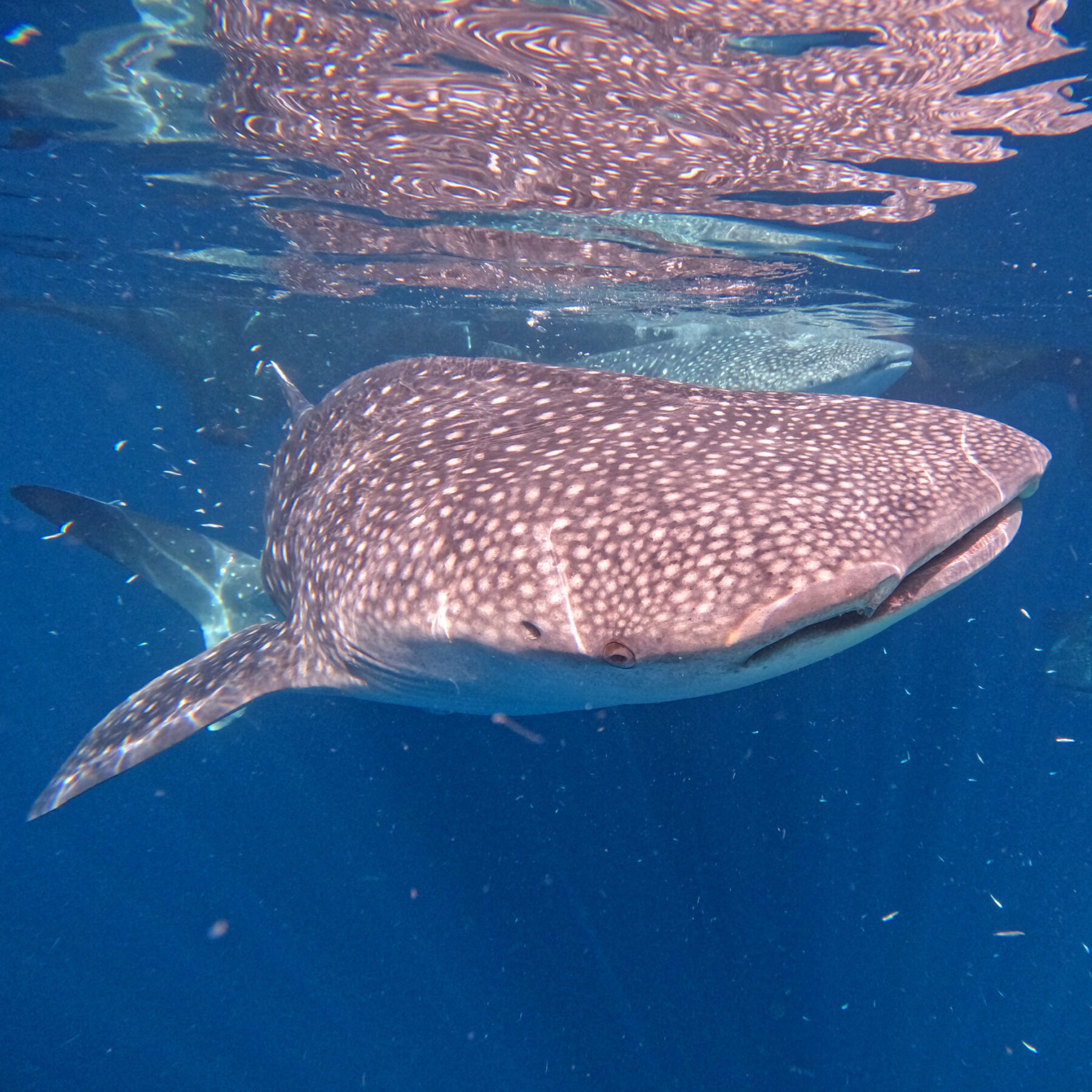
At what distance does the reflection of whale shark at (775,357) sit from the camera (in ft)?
40.8

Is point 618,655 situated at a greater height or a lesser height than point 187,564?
greater

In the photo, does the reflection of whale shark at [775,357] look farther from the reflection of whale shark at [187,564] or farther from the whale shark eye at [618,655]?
the whale shark eye at [618,655]

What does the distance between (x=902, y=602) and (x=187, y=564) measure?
7201 millimetres

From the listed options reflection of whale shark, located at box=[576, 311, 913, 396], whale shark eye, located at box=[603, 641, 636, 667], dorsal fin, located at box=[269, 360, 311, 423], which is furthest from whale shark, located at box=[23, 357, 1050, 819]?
reflection of whale shark, located at box=[576, 311, 913, 396]

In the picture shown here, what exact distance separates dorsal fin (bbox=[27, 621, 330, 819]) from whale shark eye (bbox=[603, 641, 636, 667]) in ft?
7.79

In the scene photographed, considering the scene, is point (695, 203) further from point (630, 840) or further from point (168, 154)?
point (630, 840)

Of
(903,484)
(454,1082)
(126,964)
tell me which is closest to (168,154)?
(903,484)

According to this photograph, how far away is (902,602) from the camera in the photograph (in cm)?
219

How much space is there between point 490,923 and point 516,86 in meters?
11.3

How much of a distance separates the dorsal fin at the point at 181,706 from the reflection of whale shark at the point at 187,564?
2047mm

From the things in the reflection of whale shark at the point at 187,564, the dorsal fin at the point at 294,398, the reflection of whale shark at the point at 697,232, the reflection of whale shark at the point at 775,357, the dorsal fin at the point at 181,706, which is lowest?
the reflection of whale shark at the point at 775,357

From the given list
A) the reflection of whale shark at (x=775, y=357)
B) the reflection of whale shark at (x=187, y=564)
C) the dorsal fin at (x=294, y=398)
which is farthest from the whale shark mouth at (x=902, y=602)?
the reflection of whale shark at (x=775, y=357)

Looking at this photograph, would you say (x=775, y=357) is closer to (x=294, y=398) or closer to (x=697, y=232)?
(x=697, y=232)

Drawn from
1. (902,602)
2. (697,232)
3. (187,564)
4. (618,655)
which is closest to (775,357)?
(697,232)
